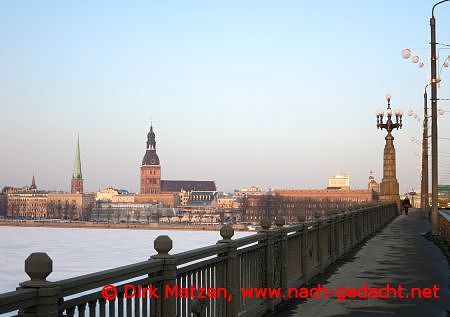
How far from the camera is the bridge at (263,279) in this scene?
15.9 ft

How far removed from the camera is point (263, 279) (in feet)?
35.2

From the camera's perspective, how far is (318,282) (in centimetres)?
1426

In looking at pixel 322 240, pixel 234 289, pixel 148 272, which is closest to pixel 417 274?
pixel 322 240

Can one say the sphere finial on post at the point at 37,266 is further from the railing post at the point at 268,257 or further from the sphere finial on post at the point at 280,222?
the sphere finial on post at the point at 280,222

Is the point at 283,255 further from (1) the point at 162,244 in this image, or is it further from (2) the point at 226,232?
(1) the point at 162,244

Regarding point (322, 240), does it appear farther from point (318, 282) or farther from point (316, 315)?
point (316, 315)

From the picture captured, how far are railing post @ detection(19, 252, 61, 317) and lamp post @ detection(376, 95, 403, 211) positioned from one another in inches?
1764

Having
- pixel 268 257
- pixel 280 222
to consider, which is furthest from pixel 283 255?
pixel 268 257

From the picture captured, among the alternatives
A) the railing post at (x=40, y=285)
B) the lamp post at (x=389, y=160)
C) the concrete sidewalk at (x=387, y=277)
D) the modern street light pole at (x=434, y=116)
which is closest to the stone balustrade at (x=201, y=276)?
the railing post at (x=40, y=285)

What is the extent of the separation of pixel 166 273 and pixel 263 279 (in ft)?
14.3

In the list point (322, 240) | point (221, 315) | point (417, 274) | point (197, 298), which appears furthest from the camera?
point (322, 240)

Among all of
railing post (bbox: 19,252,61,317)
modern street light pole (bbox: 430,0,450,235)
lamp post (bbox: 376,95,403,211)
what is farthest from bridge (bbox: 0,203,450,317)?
lamp post (bbox: 376,95,403,211)

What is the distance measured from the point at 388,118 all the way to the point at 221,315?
4202 centimetres

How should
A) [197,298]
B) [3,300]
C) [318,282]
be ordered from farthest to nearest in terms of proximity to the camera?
1. [318,282]
2. [197,298]
3. [3,300]
